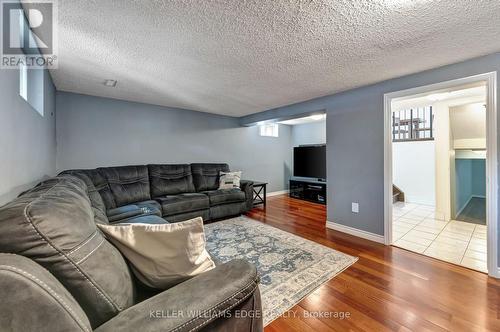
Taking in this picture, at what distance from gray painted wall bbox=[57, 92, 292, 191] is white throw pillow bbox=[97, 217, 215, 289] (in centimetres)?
326

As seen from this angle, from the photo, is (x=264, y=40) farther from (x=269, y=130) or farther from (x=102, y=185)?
(x=269, y=130)

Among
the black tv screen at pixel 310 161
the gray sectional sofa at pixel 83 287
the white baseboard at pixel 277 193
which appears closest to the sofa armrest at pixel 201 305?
the gray sectional sofa at pixel 83 287

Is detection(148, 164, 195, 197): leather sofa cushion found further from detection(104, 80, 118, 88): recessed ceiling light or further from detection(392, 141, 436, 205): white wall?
detection(392, 141, 436, 205): white wall

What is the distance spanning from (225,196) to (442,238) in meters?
3.35

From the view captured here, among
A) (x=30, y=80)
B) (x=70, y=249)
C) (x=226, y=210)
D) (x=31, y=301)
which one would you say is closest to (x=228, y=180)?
(x=226, y=210)

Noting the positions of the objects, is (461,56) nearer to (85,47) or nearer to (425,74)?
(425,74)

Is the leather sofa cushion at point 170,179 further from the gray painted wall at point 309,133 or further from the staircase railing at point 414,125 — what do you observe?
the staircase railing at point 414,125

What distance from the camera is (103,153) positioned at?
143 inches

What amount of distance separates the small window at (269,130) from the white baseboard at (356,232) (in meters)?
3.29

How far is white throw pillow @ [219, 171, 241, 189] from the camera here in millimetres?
4301

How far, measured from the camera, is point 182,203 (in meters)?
3.43

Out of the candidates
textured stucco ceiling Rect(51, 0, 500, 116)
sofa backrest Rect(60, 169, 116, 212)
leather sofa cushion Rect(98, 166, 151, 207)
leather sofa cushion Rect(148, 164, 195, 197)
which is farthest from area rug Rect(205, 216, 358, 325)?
textured stucco ceiling Rect(51, 0, 500, 116)

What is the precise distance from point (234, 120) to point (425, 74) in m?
3.81

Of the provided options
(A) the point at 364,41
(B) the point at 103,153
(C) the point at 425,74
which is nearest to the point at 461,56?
(C) the point at 425,74
